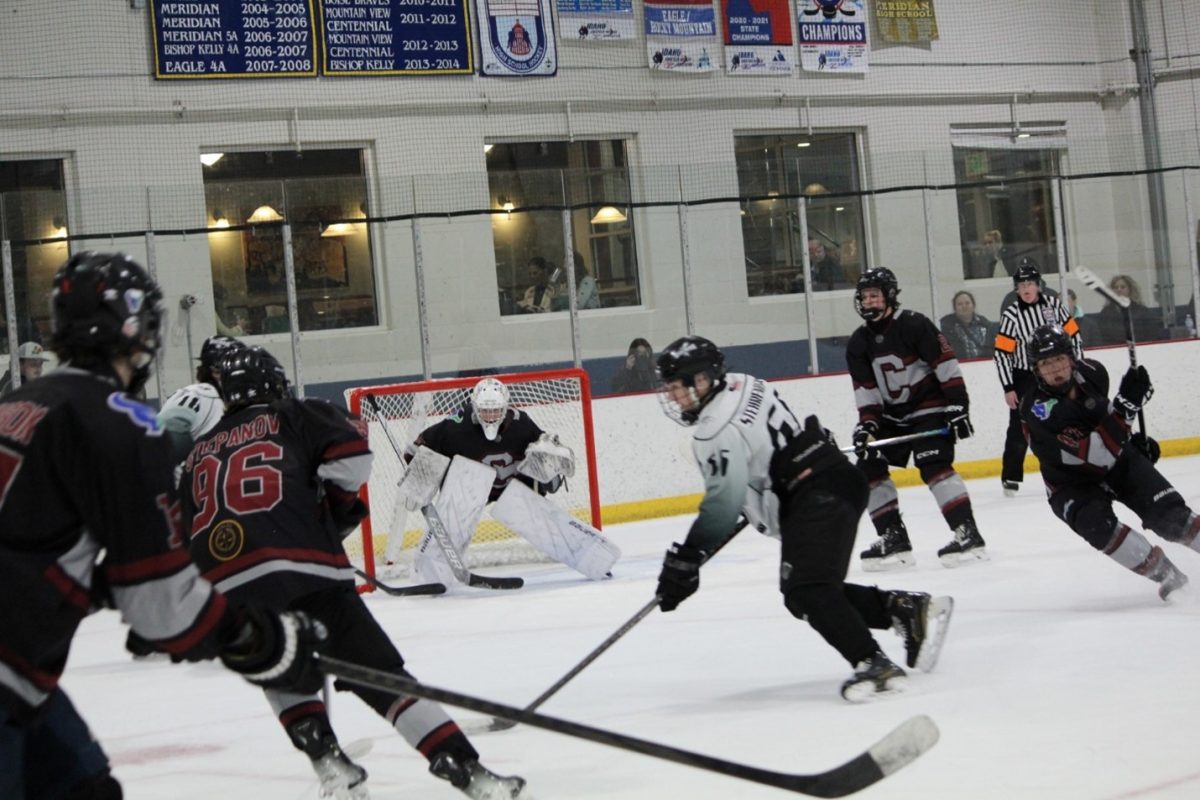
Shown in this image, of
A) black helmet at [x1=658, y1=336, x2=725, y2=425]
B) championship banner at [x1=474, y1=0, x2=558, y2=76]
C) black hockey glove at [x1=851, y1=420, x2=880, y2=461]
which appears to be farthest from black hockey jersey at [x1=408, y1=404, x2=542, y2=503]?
championship banner at [x1=474, y1=0, x2=558, y2=76]

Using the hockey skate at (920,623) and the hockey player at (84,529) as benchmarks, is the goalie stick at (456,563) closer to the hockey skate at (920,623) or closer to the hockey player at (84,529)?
the hockey skate at (920,623)

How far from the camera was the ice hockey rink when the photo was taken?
2748 millimetres

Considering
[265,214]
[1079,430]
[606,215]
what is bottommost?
[1079,430]

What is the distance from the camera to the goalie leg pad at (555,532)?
19.4 feet

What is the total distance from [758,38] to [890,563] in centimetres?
750

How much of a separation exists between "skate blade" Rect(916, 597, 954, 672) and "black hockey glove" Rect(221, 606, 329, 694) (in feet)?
6.83

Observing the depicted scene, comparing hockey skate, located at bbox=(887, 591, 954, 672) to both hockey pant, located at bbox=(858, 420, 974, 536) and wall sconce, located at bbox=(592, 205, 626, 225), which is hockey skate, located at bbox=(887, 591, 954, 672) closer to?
Answer: hockey pant, located at bbox=(858, 420, 974, 536)

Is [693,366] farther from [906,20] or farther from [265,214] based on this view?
[906,20]

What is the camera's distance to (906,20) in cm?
1265

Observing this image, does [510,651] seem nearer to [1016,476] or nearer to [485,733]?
[485,733]

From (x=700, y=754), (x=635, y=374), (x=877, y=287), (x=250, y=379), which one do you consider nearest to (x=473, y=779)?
(x=700, y=754)

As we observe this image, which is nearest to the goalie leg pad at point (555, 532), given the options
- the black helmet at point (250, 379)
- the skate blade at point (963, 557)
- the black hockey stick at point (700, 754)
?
the skate blade at point (963, 557)

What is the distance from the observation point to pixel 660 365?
3506mm

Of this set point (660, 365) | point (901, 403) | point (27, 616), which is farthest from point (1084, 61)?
A: point (27, 616)
